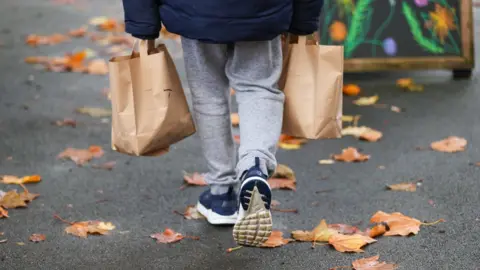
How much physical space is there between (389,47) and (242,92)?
311cm

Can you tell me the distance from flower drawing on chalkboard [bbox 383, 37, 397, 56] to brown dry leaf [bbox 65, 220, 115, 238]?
3104 mm

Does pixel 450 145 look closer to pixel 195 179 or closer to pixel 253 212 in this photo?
pixel 195 179

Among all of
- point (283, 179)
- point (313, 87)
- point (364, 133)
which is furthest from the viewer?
point (364, 133)

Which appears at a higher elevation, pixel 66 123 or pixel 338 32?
pixel 338 32

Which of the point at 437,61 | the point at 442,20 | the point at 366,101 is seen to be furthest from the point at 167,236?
the point at 442,20

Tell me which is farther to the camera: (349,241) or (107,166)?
(107,166)

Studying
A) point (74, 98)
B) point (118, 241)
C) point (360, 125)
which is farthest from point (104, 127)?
point (118, 241)

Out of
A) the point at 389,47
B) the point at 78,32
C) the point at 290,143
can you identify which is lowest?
the point at 78,32

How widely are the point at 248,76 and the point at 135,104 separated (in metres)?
0.47

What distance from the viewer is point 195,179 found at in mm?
4973

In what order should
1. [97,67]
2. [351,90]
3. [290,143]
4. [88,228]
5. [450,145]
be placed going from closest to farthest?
[88,228] < [450,145] < [290,143] < [351,90] < [97,67]

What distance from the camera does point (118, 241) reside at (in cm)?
413

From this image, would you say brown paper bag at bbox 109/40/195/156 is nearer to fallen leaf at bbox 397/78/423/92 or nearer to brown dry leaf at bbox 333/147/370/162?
brown dry leaf at bbox 333/147/370/162

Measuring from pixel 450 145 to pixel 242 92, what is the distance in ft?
6.34
